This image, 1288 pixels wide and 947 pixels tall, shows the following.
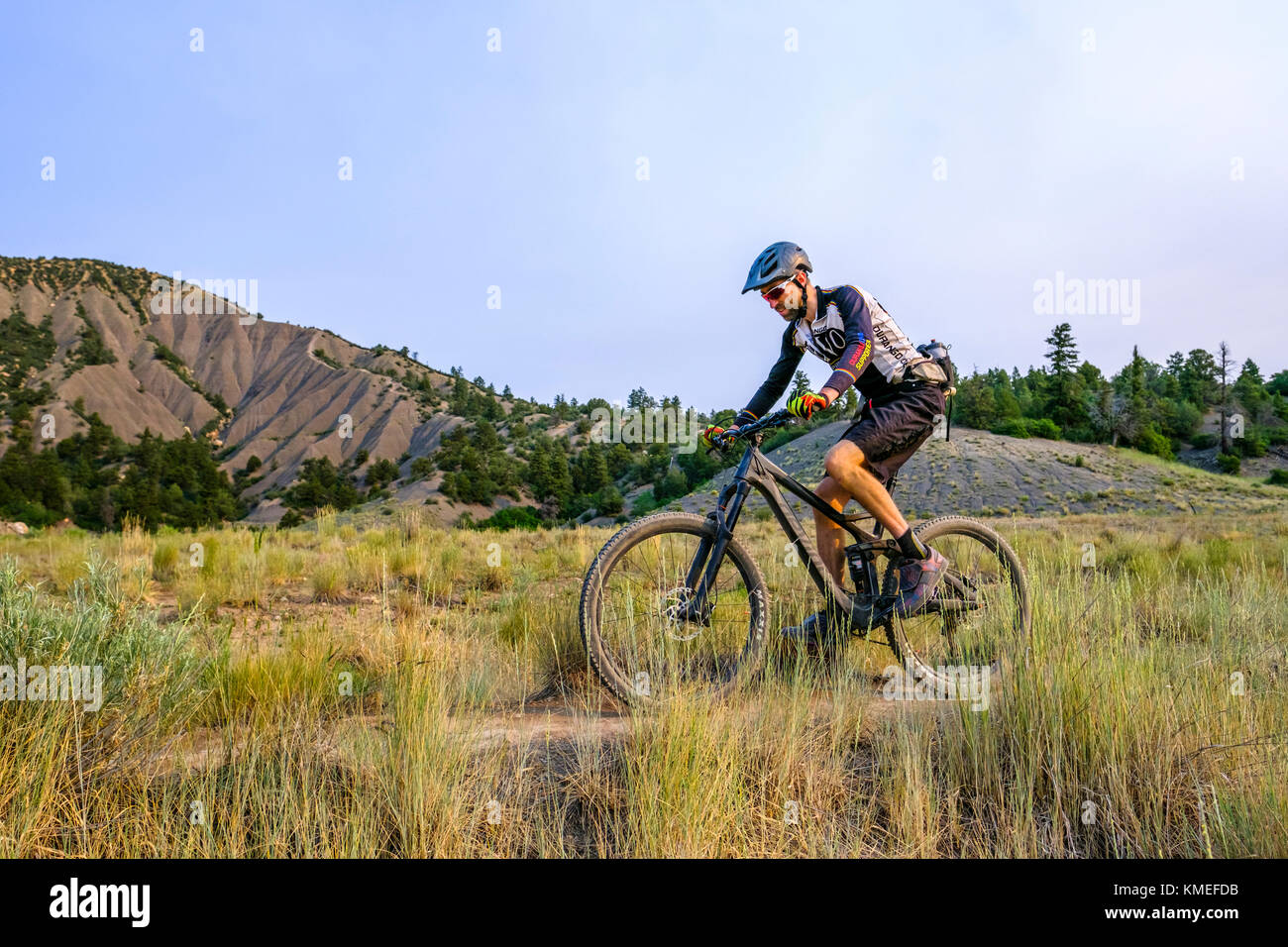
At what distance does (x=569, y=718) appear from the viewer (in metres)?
3.25

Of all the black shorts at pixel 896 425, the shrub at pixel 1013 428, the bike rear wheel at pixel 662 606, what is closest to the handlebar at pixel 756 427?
the black shorts at pixel 896 425

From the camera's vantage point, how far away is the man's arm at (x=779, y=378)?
13.1 ft

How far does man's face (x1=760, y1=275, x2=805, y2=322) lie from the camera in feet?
12.1

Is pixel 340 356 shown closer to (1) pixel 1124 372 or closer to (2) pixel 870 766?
(1) pixel 1124 372

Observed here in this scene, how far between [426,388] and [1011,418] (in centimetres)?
8997

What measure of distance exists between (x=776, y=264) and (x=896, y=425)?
1097 mm

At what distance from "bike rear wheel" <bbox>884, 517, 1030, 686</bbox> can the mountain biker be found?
0.87ft

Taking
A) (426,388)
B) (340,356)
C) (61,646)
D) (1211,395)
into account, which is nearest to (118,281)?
(340,356)

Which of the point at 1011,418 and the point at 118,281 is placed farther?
the point at 118,281

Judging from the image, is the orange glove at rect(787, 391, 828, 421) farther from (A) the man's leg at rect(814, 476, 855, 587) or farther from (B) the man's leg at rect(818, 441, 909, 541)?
(A) the man's leg at rect(814, 476, 855, 587)

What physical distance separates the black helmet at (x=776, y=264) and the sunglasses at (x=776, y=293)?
5 cm

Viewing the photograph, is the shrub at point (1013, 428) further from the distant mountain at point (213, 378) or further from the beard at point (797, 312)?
the beard at point (797, 312)

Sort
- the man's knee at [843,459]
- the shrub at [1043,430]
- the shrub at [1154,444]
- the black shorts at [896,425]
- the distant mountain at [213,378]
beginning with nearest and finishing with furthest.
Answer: the man's knee at [843,459] < the black shorts at [896,425] < the shrub at [1154,444] < the shrub at [1043,430] < the distant mountain at [213,378]

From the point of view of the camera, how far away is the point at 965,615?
411 centimetres
